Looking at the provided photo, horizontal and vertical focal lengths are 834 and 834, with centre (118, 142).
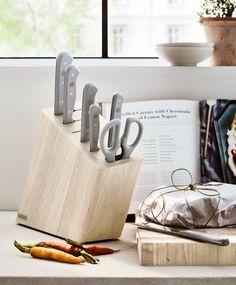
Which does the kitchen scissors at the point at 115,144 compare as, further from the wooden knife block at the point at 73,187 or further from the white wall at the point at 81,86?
the white wall at the point at 81,86

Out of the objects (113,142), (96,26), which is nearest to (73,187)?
(113,142)

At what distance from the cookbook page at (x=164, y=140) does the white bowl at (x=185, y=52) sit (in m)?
0.11

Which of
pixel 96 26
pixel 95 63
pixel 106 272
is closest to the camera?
pixel 106 272

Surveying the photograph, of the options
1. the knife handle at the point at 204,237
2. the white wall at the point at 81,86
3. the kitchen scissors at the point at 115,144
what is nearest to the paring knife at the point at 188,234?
the knife handle at the point at 204,237

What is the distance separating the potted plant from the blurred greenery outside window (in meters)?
0.16

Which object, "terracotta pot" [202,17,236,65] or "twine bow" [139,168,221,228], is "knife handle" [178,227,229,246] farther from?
"terracotta pot" [202,17,236,65]

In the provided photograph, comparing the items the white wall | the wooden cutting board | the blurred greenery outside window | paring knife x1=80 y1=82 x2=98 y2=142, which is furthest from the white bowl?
the wooden cutting board

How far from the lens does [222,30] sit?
2.22 meters

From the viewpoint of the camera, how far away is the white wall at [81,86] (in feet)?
7.28

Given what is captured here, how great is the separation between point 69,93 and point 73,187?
0.22 meters

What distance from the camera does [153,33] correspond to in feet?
8.67

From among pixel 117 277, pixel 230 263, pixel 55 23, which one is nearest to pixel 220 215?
pixel 230 263

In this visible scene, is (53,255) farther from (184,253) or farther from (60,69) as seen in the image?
(60,69)

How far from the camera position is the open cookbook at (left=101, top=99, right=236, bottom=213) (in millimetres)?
2158
